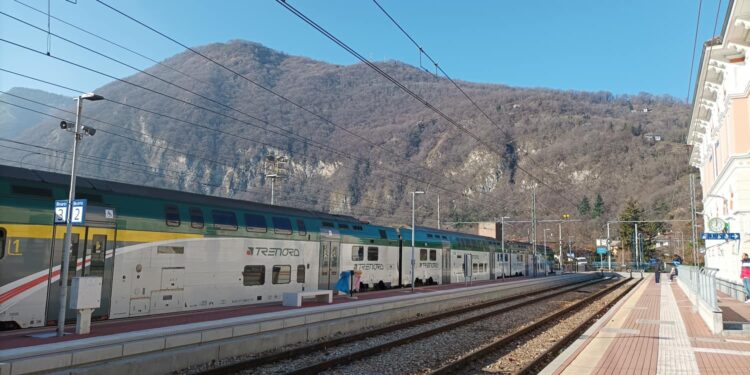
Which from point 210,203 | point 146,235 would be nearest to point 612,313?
point 210,203

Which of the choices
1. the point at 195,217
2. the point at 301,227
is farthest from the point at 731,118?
the point at 195,217

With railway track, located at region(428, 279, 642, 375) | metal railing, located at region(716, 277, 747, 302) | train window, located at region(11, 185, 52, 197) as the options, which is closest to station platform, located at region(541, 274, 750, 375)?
railway track, located at region(428, 279, 642, 375)

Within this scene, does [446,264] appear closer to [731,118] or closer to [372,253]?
[372,253]

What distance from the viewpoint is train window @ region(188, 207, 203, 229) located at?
16.7m

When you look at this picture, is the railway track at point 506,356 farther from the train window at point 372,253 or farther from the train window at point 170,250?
the train window at point 372,253

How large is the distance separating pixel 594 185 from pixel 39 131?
132 meters

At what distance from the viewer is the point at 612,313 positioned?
66.3 feet

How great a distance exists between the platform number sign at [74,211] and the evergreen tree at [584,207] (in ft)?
356

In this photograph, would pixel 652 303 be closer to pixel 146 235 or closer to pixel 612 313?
pixel 612 313

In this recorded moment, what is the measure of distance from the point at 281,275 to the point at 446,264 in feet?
59.3

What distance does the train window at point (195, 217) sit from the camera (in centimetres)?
1666

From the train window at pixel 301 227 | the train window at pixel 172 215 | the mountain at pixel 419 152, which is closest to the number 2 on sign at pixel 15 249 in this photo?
the train window at pixel 172 215

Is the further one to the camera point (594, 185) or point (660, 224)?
point (594, 185)

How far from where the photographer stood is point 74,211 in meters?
12.0
